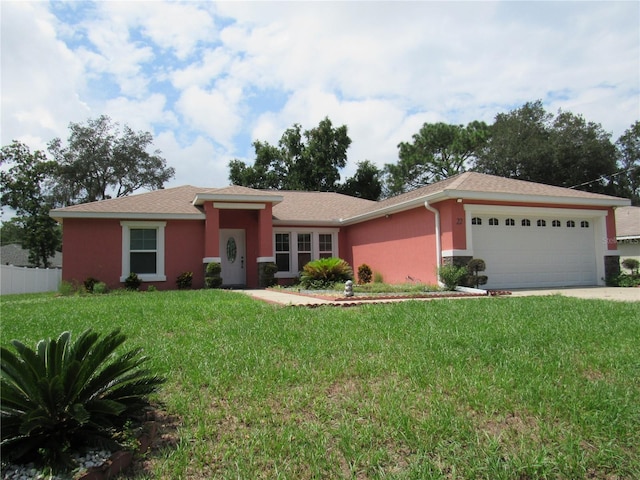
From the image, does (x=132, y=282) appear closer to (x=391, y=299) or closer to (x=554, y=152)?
(x=391, y=299)

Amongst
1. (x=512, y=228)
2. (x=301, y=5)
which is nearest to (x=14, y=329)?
(x=301, y=5)

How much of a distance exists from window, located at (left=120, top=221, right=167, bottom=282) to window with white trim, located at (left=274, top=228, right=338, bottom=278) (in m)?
4.45

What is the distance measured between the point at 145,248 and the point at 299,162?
21062mm

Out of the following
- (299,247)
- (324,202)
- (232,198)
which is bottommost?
(299,247)

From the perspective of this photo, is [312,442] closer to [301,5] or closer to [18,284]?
[301,5]

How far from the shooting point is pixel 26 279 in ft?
65.9

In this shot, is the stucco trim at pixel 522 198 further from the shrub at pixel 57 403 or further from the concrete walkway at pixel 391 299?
the shrub at pixel 57 403

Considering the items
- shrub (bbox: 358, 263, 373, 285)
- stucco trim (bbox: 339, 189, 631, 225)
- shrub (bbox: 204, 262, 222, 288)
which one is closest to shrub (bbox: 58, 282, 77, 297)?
shrub (bbox: 204, 262, 222, 288)

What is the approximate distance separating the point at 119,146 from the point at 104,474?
38.0 metres

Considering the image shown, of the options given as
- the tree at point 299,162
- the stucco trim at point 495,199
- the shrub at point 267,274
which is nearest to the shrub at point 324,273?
the shrub at point 267,274

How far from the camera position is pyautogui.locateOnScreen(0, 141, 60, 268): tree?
106 feet

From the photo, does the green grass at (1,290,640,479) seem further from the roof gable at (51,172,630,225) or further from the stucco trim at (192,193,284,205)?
the stucco trim at (192,193,284,205)

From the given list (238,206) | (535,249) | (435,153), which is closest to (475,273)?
(535,249)

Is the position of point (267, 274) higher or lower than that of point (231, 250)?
lower
